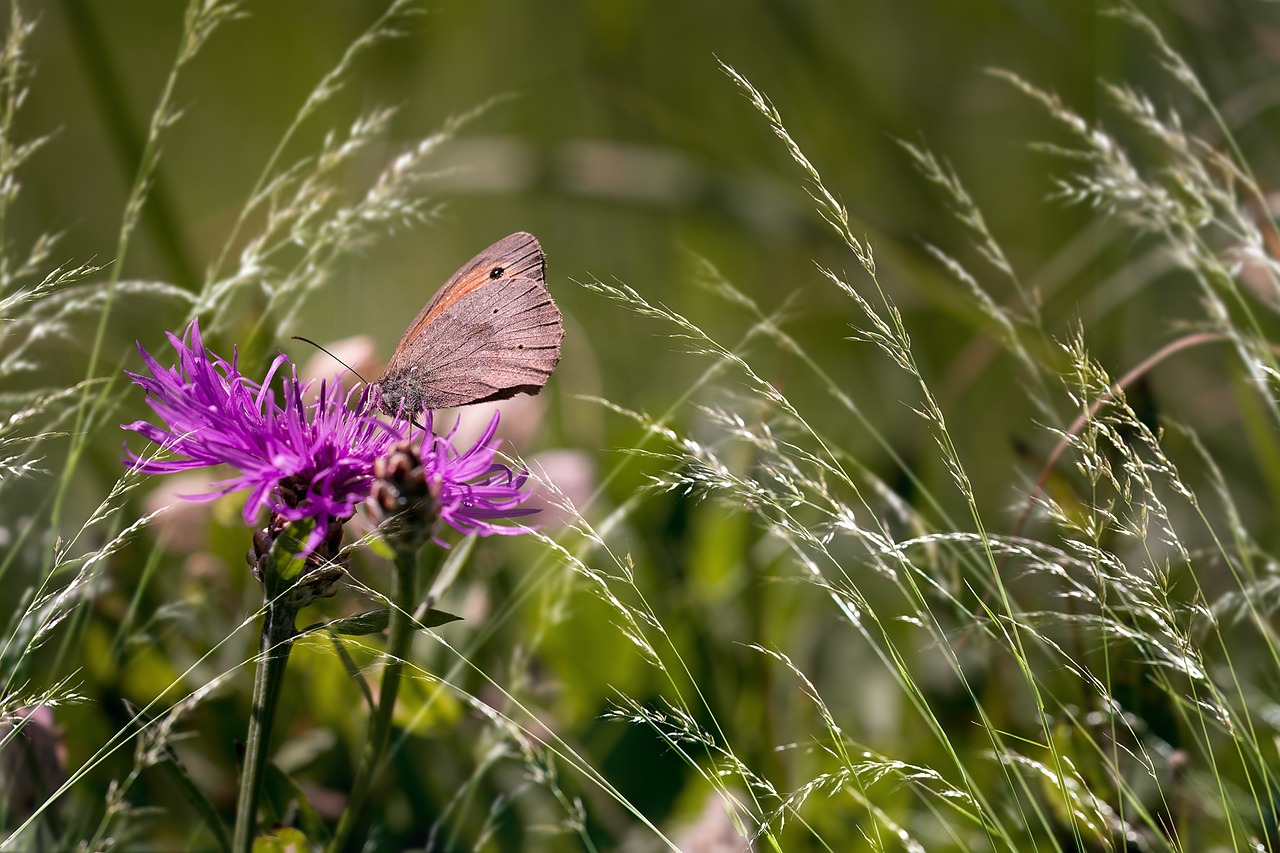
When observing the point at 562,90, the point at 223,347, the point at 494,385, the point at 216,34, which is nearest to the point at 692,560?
the point at 494,385

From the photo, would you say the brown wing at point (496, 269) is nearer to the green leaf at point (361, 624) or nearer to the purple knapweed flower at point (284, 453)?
the purple knapweed flower at point (284, 453)

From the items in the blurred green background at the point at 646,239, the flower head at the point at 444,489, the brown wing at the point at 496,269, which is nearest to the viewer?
the flower head at the point at 444,489

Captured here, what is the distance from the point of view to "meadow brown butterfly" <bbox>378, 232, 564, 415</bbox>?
0.81 m

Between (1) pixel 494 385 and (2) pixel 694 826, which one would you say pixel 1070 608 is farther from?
(1) pixel 494 385

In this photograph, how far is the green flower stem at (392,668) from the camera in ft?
2.08

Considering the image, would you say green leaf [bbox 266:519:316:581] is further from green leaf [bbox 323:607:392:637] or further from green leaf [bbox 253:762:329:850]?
green leaf [bbox 253:762:329:850]

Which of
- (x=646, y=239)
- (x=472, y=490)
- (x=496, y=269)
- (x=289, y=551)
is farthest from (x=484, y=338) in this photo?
(x=646, y=239)

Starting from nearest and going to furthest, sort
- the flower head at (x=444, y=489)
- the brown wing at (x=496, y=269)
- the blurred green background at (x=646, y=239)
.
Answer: the flower head at (x=444, y=489) < the brown wing at (x=496, y=269) < the blurred green background at (x=646, y=239)

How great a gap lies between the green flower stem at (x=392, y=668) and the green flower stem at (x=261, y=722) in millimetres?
59

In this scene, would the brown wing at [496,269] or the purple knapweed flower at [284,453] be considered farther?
the brown wing at [496,269]

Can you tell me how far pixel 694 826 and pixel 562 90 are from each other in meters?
1.98

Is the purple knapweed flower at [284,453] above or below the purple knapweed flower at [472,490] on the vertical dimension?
above

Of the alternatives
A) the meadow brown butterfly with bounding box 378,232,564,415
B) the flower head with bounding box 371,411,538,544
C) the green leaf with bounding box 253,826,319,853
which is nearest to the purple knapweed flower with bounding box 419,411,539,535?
the flower head with bounding box 371,411,538,544

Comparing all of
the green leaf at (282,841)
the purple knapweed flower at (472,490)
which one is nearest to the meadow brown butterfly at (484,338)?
the purple knapweed flower at (472,490)
